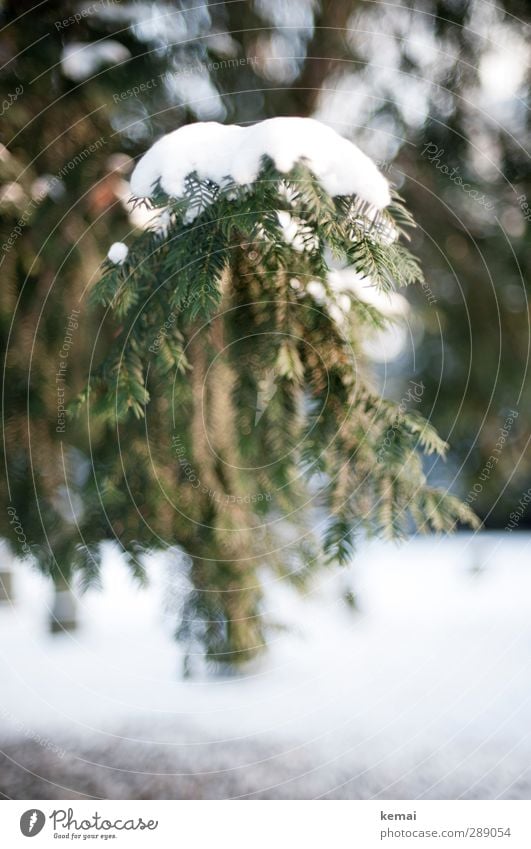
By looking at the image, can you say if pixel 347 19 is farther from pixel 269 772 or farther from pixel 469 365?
pixel 269 772

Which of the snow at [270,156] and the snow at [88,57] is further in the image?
the snow at [88,57]

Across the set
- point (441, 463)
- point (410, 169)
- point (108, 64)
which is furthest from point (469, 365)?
point (108, 64)

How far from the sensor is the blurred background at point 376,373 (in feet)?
2.35

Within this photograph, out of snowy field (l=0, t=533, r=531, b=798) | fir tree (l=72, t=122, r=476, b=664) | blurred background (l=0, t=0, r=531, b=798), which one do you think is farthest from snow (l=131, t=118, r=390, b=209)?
snowy field (l=0, t=533, r=531, b=798)

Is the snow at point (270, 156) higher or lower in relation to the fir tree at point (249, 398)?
higher

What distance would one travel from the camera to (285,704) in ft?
3.03

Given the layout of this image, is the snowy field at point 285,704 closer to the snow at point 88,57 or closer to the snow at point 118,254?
the snow at point 118,254

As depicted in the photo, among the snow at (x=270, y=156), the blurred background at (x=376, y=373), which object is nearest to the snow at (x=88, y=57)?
the blurred background at (x=376, y=373)

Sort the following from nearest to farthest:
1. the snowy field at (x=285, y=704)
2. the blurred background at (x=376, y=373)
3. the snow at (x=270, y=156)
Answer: the snow at (x=270, y=156), the blurred background at (x=376, y=373), the snowy field at (x=285, y=704)

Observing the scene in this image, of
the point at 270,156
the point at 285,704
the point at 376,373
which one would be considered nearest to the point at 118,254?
the point at 270,156

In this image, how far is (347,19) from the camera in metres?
0.81

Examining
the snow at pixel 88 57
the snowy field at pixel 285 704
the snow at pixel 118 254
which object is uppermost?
the snow at pixel 88 57

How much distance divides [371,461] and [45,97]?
0.55 m
